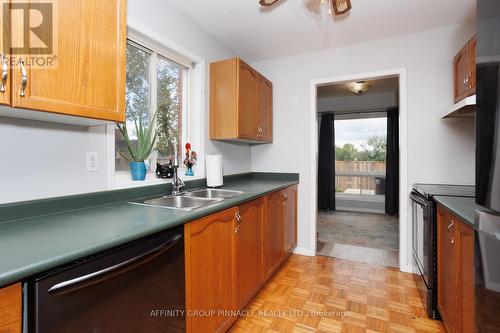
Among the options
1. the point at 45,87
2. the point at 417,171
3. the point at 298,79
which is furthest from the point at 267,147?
the point at 45,87

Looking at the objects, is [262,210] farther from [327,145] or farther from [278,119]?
[327,145]

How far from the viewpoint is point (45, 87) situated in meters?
0.95

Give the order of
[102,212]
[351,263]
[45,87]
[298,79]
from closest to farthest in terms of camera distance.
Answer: [45,87], [102,212], [351,263], [298,79]

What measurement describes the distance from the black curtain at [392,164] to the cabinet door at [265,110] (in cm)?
313

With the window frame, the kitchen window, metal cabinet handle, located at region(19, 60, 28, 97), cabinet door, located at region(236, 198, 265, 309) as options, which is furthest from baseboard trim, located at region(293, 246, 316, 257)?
metal cabinet handle, located at region(19, 60, 28, 97)

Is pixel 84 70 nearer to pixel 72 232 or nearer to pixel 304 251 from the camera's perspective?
pixel 72 232

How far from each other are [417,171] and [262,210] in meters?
1.65

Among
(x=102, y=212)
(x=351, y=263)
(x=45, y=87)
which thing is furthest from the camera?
(x=351, y=263)

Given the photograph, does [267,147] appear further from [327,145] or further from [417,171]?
[327,145]

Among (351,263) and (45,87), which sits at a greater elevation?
(45,87)

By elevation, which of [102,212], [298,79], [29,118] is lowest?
[102,212]

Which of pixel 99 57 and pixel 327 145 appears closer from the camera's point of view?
pixel 99 57

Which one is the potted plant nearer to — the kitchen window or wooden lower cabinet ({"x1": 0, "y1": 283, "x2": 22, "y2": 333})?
the kitchen window

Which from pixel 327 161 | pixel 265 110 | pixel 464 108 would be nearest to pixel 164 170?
pixel 265 110
